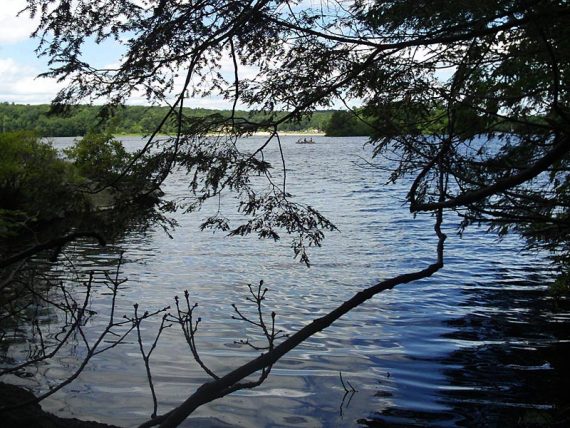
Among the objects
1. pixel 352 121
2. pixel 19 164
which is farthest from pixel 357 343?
pixel 19 164

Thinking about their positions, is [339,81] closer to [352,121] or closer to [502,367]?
[352,121]

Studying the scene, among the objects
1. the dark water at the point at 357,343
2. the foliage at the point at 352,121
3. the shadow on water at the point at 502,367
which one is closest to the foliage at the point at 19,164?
the dark water at the point at 357,343

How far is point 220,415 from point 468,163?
3670 millimetres

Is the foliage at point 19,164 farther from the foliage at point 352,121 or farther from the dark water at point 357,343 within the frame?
the foliage at point 352,121

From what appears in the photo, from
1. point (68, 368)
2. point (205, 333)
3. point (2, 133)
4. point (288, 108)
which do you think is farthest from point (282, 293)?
point (2, 133)

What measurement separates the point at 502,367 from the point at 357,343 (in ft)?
6.67

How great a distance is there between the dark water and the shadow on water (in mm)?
23

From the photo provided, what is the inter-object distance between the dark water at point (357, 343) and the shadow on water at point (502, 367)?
0.02 meters

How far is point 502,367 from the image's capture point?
8.24 m

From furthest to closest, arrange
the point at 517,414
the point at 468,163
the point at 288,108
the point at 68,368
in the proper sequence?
the point at 68,368 < the point at 517,414 < the point at 288,108 < the point at 468,163

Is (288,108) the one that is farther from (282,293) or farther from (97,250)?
(97,250)

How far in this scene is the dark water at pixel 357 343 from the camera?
682 centimetres

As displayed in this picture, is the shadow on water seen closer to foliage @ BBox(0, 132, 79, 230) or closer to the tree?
the tree

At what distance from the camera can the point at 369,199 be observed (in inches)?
1228
